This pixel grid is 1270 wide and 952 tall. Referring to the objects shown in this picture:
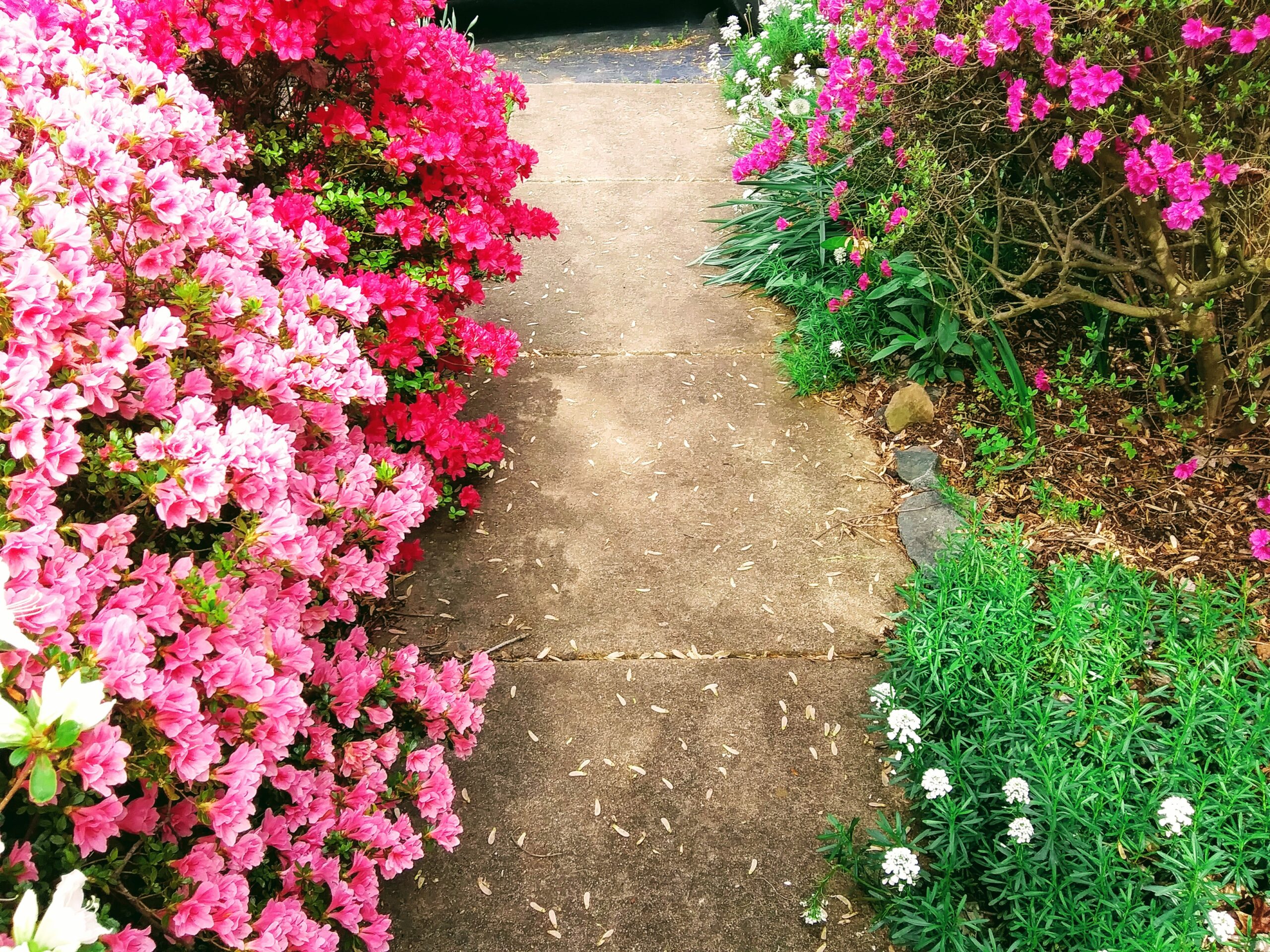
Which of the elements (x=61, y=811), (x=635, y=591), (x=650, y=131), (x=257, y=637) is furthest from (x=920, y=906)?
(x=650, y=131)

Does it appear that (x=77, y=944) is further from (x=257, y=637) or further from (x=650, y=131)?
(x=650, y=131)

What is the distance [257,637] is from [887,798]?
5.69ft

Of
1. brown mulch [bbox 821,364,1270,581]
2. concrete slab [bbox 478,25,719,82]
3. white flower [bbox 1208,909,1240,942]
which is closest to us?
white flower [bbox 1208,909,1240,942]

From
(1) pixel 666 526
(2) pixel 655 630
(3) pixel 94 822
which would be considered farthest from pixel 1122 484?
(3) pixel 94 822

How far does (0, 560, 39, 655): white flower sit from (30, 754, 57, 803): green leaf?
13 centimetres

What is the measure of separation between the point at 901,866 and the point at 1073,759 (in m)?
0.65

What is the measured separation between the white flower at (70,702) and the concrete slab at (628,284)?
3.62 metres

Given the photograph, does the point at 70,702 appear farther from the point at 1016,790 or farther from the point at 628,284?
the point at 628,284

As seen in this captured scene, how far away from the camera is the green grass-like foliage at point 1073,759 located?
82.5 inches

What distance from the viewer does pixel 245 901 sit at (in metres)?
1.54

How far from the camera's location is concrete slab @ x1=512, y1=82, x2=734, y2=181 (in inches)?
254

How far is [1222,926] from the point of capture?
6.31 feet

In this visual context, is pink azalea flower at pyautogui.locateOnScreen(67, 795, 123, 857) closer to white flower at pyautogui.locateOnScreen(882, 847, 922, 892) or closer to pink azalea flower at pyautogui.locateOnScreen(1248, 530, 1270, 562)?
white flower at pyautogui.locateOnScreen(882, 847, 922, 892)

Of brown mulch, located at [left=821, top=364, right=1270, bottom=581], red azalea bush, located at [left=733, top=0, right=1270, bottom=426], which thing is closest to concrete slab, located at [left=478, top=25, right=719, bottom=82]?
red azalea bush, located at [left=733, top=0, right=1270, bottom=426]
